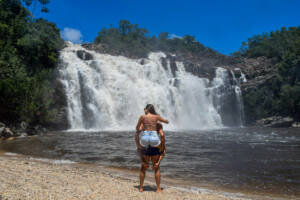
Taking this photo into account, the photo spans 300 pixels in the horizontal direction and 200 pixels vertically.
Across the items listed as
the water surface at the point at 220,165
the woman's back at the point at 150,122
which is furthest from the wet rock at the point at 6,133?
the woman's back at the point at 150,122

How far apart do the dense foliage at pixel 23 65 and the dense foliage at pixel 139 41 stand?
2273 cm

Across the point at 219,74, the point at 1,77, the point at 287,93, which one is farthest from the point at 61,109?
the point at 287,93

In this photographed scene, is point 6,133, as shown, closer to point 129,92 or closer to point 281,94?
point 129,92

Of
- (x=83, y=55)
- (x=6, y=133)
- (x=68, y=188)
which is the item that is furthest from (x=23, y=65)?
(x=68, y=188)

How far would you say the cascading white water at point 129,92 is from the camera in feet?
85.9

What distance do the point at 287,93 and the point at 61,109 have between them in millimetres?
27926

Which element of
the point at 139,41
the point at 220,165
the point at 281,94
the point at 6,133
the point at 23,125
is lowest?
the point at 220,165

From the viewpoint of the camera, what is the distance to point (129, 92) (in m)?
29.8

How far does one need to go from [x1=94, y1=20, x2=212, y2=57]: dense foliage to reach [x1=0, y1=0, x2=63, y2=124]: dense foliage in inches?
895

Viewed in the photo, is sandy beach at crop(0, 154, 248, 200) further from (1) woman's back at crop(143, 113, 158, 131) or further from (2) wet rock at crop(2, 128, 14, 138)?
(2) wet rock at crop(2, 128, 14, 138)

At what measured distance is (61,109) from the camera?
2477 cm

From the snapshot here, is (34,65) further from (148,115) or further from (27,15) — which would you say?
(148,115)

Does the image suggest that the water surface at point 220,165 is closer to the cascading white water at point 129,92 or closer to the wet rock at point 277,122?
the cascading white water at point 129,92

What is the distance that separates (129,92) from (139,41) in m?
29.4
